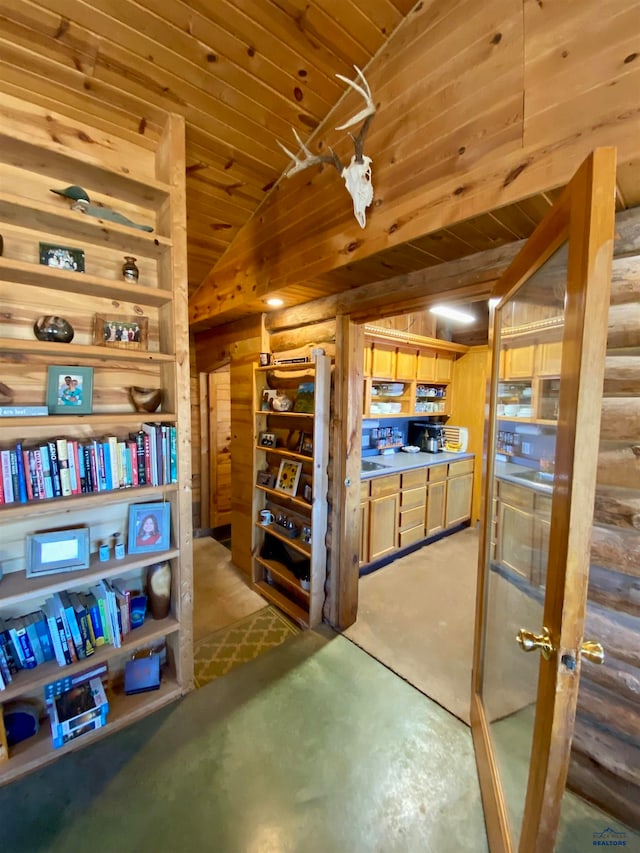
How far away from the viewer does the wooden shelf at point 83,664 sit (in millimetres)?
1447

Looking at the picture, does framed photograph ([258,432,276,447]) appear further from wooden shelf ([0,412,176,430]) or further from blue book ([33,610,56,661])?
blue book ([33,610,56,661])

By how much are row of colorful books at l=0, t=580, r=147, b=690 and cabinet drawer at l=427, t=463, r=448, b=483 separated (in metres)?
2.99

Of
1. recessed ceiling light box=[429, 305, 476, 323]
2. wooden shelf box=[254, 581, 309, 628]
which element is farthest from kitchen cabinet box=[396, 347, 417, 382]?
wooden shelf box=[254, 581, 309, 628]

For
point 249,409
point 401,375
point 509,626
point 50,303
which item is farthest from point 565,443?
point 401,375

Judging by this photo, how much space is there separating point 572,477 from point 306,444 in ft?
6.39

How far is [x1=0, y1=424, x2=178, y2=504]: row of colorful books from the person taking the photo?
1.45 meters

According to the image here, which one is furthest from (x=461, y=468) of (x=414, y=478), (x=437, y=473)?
(x=414, y=478)

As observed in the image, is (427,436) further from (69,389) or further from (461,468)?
(69,389)

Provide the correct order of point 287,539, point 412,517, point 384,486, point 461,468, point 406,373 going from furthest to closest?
point 461,468 → point 406,373 → point 412,517 → point 384,486 → point 287,539

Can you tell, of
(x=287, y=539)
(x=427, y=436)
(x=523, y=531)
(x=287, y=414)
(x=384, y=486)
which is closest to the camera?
(x=523, y=531)

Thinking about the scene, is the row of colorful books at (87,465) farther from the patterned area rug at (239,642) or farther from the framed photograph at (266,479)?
the patterned area rug at (239,642)

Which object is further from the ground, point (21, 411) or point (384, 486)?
point (21, 411)

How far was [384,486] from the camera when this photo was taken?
321 centimetres

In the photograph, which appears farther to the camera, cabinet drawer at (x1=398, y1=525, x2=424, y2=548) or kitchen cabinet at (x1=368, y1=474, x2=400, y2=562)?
cabinet drawer at (x1=398, y1=525, x2=424, y2=548)
